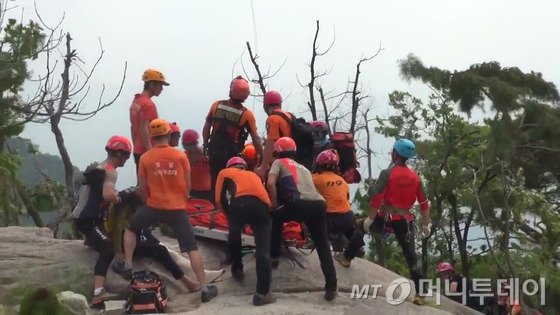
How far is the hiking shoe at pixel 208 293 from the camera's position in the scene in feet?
29.9

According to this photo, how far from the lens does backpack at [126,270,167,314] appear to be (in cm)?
872

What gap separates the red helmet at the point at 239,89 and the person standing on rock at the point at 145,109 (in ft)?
2.59

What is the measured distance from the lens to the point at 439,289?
11367 mm

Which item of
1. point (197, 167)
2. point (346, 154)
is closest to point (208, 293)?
point (197, 167)

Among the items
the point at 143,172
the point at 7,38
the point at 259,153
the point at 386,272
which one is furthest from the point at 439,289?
the point at 7,38

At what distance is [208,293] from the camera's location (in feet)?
29.9

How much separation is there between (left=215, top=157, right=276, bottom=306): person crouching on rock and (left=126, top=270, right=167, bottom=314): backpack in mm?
953

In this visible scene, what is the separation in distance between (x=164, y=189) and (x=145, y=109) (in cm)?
142

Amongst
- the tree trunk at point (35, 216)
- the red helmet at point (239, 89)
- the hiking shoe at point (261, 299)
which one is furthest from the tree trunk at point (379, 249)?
the tree trunk at point (35, 216)

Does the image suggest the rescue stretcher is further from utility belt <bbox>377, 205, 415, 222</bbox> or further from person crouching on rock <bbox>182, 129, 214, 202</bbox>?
utility belt <bbox>377, 205, 415, 222</bbox>

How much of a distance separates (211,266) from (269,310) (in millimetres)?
1918

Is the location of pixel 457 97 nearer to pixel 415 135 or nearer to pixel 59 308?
pixel 415 135

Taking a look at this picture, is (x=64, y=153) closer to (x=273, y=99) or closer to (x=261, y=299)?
(x=273, y=99)

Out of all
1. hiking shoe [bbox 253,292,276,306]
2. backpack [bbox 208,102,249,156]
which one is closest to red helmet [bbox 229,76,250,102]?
backpack [bbox 208,102,249,156]
